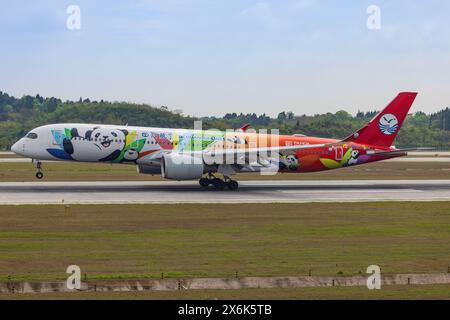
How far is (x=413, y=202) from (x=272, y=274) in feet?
84.8

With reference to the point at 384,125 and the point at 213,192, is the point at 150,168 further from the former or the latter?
the point at 384,125

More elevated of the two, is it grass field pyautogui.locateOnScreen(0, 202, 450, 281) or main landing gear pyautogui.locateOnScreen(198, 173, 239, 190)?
main landing gear pyautogui.locateOnScreen(198, 173, 239, 190)

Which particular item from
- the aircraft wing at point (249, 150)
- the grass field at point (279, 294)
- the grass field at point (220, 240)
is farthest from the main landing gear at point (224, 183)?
the grass field at point (279, 294)

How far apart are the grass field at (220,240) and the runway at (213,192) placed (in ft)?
12.5

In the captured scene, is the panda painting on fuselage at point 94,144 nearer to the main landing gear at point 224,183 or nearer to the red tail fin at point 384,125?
the main landing gear at point 224,183

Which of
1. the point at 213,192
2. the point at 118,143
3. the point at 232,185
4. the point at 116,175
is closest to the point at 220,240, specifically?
the point at 213,192

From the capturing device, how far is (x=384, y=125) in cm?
6259

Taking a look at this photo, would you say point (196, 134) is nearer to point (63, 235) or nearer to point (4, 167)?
point (63, 235)

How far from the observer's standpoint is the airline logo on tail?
6259cm

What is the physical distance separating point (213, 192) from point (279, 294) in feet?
105

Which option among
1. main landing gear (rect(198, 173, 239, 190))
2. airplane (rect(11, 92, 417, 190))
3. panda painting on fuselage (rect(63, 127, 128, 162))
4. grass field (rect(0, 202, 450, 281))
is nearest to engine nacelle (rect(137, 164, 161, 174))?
airplane (rect(11, 92, 417, 190))

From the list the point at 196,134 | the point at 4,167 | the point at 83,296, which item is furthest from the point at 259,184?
the point at 83,296

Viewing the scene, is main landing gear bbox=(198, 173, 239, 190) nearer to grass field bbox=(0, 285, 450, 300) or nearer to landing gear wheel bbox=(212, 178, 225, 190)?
landing gear wheel bbox=(212, 178, 225, 190)

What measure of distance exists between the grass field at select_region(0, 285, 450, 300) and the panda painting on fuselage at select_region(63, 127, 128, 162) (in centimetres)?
3305
